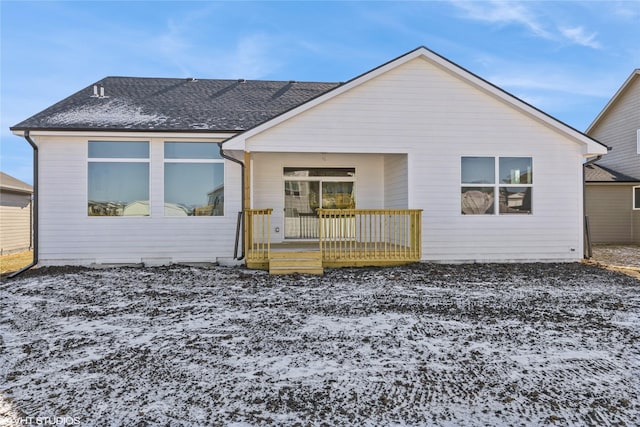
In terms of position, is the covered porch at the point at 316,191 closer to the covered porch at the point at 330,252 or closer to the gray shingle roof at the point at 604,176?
the covered porch at the point at 330,252

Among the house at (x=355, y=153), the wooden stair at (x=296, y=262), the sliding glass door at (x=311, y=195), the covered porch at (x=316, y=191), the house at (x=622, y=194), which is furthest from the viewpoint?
the house at (x=622, y=194)

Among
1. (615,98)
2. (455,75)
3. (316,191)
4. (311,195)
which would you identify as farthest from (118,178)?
(615,98)

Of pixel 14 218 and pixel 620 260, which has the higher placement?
pixel 14 218

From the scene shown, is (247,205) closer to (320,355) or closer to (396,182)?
(396,182)

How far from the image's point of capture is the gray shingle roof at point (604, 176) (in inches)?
592

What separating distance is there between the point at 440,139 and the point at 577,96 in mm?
20229

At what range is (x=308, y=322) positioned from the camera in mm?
4832

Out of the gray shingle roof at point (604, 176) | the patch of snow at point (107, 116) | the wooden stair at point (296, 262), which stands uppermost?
the patch of snow at point (107, 116)

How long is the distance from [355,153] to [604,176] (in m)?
11.7

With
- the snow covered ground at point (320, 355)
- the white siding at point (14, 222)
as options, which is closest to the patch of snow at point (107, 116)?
the snow covered ground at point (320, 355)

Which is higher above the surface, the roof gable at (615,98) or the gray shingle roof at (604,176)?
the roof gable at (615,98)

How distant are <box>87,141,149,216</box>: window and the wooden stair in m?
3.21

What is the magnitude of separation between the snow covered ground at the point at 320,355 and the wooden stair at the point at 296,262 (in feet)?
3.61

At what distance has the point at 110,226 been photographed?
351 inches
